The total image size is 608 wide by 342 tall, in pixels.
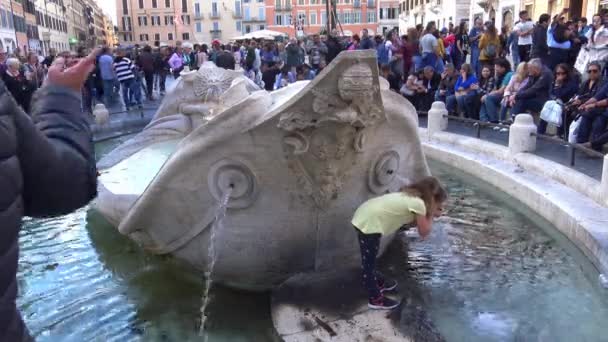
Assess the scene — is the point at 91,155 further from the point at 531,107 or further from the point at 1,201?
the point at 531,107

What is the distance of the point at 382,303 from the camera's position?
12.2 feet

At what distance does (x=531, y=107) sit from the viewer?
9094 millimetres

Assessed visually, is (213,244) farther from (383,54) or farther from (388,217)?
(383,54)

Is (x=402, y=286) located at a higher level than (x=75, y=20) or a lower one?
lower

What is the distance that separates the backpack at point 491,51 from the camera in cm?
1249

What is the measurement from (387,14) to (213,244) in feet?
259

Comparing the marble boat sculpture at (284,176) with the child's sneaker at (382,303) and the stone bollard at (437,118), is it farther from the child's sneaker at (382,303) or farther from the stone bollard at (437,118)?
the stone bollard at (437,118)

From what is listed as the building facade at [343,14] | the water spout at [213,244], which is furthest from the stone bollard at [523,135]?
the building facade at [343,14]

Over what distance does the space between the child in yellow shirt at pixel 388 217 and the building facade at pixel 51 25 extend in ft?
197

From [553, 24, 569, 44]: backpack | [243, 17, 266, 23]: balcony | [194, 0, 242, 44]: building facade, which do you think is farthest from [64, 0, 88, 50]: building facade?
[553, 24, 569, 44]: backpack

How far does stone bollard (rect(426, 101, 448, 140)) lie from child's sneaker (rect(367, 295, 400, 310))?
21.1ft

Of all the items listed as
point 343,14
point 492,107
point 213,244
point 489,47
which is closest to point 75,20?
point 343,14

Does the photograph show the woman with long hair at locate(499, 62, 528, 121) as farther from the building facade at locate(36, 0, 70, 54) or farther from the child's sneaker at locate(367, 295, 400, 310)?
the building facade at locate(36, 0, 70, 54)

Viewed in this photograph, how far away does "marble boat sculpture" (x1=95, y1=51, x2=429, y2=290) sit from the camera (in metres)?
3.58
